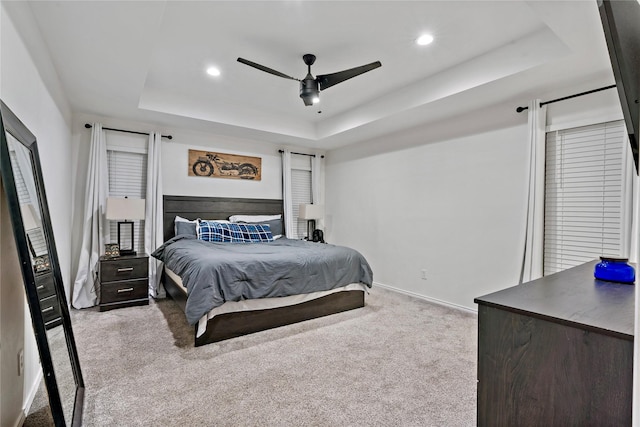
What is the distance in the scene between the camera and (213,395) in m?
2.07

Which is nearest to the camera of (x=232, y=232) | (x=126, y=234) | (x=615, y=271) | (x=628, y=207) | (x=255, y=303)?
(x=615, y=271)

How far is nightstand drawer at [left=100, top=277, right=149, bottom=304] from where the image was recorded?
3.64 metres

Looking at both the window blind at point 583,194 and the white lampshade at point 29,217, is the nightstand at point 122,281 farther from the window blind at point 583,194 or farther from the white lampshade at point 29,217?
the window blind at point 583,194

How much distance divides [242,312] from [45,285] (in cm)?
155

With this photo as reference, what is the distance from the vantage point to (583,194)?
291cm

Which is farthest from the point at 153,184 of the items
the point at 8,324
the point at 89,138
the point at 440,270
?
the point at 440,270

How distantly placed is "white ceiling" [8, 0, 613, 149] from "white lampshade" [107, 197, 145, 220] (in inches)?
43.7

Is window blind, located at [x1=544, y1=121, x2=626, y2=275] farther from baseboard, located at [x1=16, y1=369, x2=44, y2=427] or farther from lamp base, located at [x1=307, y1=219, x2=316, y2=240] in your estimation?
baseboard, located at [x1=16, y1=369, x2=44, y2=427]

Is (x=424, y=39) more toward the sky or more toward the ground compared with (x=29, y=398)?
more toward the sky

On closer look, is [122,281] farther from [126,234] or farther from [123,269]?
[126,234]

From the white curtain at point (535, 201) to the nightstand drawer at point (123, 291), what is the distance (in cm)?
422

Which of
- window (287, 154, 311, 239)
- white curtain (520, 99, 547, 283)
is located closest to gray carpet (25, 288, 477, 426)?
white curtain (520, 99, 547, 283)

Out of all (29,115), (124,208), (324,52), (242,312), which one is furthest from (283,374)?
(124,208)

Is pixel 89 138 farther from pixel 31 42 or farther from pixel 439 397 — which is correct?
pixel 439 397
